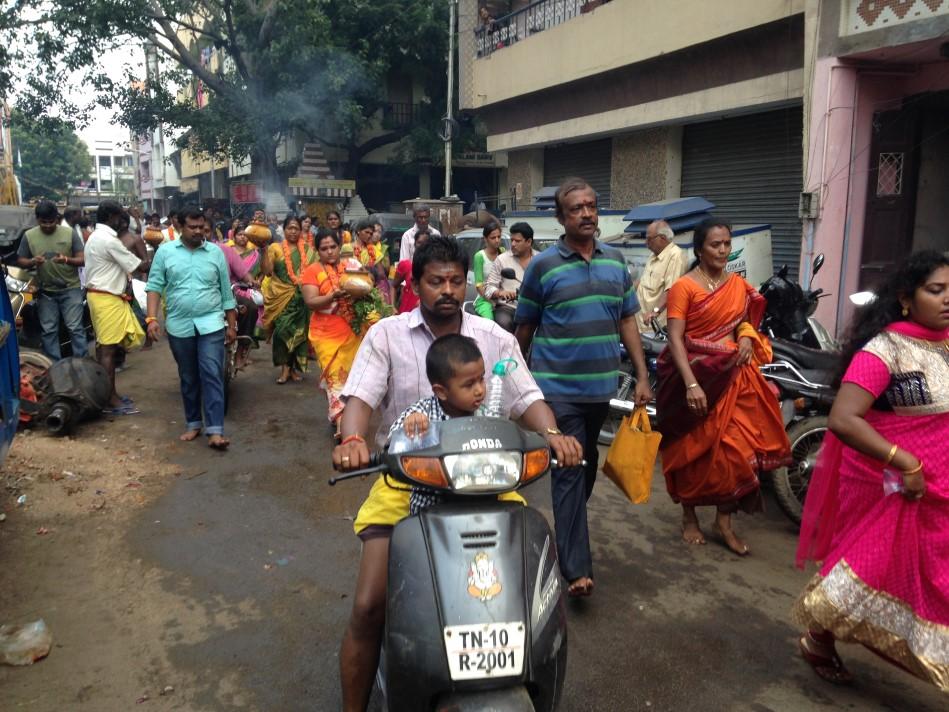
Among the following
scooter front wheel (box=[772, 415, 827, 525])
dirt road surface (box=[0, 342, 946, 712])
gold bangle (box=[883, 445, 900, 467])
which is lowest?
dirt road surface (box=[0, 342, 946, 712])

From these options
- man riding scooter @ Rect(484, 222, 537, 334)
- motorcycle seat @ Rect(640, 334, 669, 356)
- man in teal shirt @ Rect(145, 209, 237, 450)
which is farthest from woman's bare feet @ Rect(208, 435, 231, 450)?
motorcycle seat @ Rect(640, 334, 669, 356)

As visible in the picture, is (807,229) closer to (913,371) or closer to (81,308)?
(913,371)

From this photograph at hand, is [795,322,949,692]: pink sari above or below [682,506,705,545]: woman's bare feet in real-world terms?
above

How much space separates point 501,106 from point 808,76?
1026cm

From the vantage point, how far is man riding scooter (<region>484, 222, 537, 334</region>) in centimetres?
742

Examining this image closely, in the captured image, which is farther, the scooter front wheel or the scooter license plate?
the scooter front wheel

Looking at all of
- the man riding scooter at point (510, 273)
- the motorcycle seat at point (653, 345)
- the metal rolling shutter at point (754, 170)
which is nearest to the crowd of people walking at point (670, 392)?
the motorcycle seat at point (653, 345)

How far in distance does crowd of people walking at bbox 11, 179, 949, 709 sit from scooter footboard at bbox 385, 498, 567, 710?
256mm

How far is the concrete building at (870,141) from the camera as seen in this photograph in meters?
8.38

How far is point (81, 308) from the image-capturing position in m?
8.02

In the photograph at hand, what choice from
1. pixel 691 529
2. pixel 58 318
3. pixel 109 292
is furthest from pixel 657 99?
pixel 691 529

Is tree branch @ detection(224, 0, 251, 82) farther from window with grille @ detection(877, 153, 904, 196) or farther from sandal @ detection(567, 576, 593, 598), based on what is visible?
sandal @ detection(567, 576, 593, 598)

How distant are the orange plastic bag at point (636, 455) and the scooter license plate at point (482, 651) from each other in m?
1.99

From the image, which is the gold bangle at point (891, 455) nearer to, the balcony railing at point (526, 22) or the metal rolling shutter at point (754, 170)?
the metal rolling shutter at point (754, 170)
